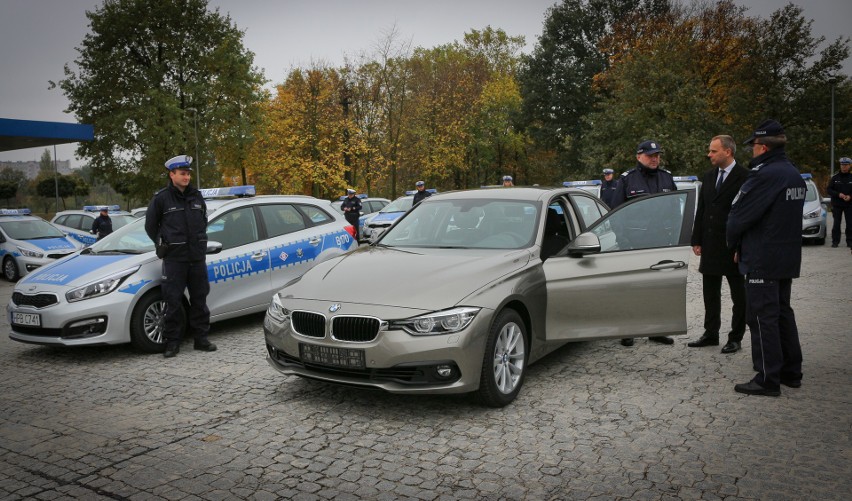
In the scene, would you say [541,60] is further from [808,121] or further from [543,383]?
[543,383]

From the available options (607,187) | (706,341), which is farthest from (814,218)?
(706,341)

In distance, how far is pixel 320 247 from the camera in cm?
887

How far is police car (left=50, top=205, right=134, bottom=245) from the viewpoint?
19562 millimetres

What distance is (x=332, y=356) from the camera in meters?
4.68

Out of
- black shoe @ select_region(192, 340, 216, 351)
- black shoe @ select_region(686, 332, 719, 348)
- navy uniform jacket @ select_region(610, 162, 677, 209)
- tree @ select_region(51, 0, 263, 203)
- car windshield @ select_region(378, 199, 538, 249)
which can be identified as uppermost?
tree @ select_region(51, 0, 263, 203)

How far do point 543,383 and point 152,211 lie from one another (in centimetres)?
420

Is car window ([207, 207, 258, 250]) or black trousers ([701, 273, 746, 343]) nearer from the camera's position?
black trousers ([701, 273, 746, 343])

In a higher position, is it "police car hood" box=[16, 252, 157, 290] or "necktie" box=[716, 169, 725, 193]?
"necktie" box=[716, 169, 725, 193]

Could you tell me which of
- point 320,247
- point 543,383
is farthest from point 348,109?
point 543,383

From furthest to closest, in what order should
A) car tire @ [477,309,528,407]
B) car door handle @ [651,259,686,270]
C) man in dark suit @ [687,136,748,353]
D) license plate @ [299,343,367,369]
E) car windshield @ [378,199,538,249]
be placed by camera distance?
man in dark suit @ [687,136,748,353], car windshield @ [378,199,538,249], car door handle @ [651,259,686,270], car tire @ [477,309,528,407], license plate @ [299,343,367,369]

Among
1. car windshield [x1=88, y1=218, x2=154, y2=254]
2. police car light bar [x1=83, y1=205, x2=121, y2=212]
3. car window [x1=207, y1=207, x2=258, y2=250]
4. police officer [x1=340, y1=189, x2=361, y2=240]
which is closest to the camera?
car windshield [x1=88, y1=218, x2=154, y2=254]

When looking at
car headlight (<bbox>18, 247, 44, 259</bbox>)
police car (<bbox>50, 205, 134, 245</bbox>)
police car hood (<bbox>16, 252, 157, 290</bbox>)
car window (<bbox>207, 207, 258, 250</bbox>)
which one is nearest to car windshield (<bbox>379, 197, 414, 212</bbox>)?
police car (<bbox>50, 205, 134, 245</bbox>)

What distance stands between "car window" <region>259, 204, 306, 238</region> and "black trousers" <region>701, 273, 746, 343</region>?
4.95 meters

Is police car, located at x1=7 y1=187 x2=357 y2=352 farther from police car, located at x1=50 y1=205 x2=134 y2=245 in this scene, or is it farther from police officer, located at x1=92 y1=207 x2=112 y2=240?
police car, located at x1=50 y1=205 x2=134 y2=245
